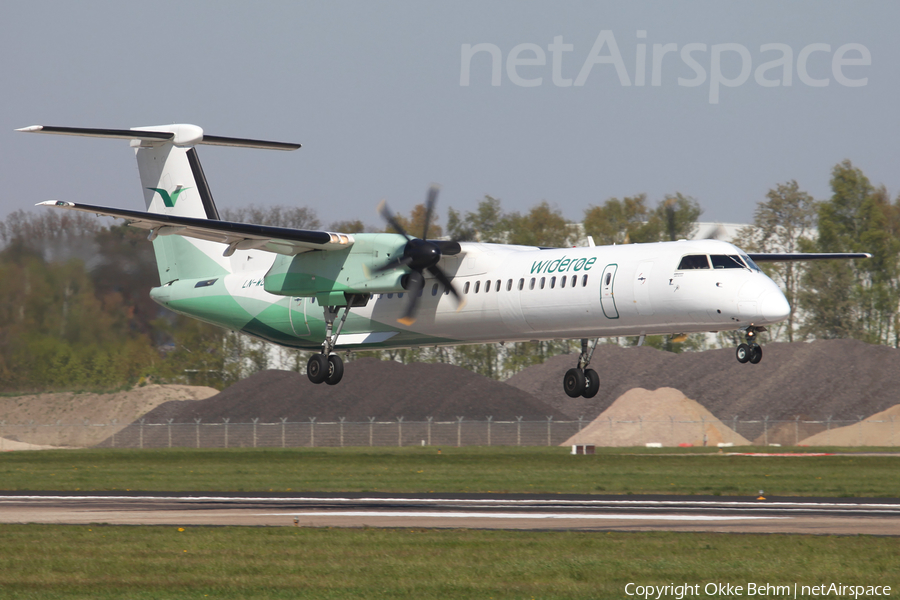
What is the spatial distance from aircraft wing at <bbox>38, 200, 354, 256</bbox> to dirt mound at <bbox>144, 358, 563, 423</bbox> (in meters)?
38.1

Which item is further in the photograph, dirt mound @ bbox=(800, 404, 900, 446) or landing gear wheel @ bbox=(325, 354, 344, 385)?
dirt mound @ bbox=(800, 404, 900, 446)

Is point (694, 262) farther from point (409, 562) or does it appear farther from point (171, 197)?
point (171, 197)

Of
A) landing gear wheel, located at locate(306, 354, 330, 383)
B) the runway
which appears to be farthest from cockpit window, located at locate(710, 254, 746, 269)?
landing gear wheel, located at locate(306, 354, 330, 383)

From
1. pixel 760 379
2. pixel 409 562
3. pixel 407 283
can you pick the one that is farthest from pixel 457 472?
pixel 760 379

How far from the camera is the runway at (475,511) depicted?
94.2 feet

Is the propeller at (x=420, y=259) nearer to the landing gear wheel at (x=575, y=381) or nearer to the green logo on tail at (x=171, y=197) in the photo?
the landing gear wheel at (x=575, y=381)

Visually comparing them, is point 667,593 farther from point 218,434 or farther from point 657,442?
point 218,434

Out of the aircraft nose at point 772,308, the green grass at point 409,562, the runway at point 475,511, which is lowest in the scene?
the runway at point 475,511

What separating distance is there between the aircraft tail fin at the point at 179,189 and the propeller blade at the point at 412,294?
7526 mm

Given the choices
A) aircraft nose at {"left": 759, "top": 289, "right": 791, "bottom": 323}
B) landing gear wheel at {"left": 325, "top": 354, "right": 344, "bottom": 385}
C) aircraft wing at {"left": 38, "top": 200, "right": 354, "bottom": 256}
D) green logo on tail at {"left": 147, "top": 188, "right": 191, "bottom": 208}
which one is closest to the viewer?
aircraft nose at {"left": 759, "top": 289, "right": 791, "bottom": 323}

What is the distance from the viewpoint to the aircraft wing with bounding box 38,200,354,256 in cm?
2756

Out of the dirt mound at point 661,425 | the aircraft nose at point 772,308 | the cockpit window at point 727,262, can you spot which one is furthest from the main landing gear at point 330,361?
the dirt mound at point 661,425

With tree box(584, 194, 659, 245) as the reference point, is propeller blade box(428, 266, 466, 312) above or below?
below

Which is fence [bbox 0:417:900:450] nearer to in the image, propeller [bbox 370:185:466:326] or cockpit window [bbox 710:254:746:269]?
propeller [bbox 370:185:466:326]
